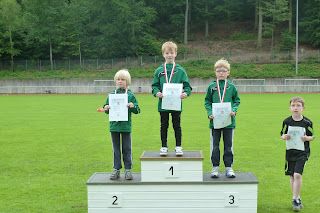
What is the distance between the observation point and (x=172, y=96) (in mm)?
6258

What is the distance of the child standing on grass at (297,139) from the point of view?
571 centimetres

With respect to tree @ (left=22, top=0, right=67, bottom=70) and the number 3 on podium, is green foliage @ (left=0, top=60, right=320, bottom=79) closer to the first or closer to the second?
tree @ (left=22, top=0, right=67, bottom=70)

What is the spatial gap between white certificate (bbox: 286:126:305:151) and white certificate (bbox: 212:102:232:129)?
0.95 metres

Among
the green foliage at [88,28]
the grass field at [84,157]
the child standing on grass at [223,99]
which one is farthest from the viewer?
the green foliage at [88,28]

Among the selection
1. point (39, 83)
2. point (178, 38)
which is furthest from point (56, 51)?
point (178, 38)

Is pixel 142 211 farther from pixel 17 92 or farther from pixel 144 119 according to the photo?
pixel 17 92

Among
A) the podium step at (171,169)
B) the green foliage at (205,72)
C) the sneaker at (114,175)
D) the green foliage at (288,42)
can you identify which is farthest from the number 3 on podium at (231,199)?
the green foliage at (288,42)

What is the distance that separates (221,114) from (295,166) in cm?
140

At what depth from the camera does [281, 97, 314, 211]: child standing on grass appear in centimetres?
571

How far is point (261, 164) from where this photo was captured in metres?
8.77

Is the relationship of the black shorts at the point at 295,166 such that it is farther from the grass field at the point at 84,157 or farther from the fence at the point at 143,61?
the fence at the point at 143,61

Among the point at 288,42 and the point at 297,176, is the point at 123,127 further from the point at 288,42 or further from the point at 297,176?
the point at 288,42

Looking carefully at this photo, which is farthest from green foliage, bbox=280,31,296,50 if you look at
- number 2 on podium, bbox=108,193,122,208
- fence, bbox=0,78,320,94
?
number 2 on podium, bbox=108,193,122,208

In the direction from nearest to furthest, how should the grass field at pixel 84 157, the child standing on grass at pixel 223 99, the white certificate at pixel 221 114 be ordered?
the white certificate at pixel 221 114, the child standing on grass at pixel 223 99, the grass field at pixel 84 157
